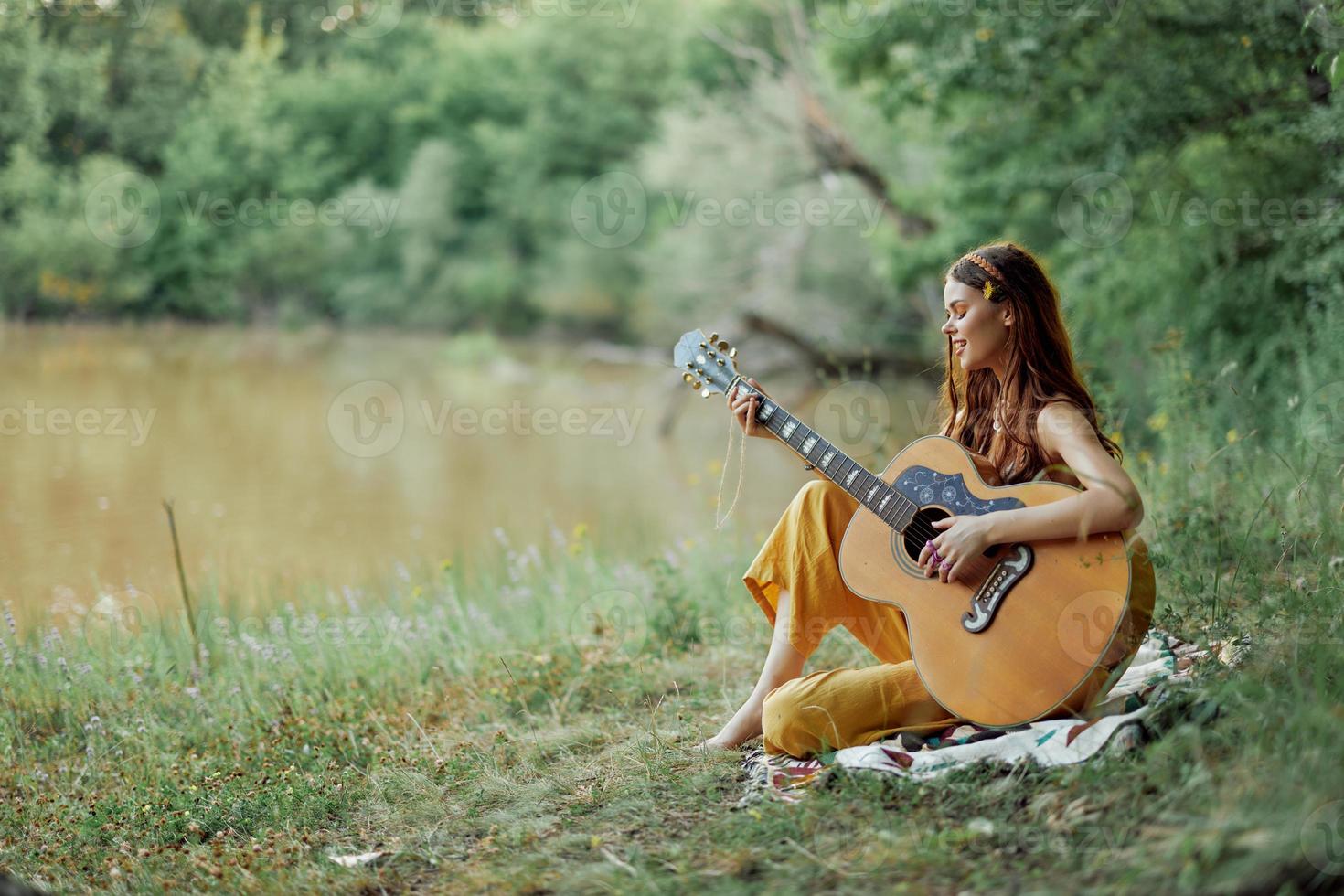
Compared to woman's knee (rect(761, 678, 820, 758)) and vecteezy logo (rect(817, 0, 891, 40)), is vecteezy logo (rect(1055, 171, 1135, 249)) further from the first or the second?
woman's knee (rect(761, 678, 820, 758))

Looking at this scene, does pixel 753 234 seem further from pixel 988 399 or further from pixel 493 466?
pixel 988 399

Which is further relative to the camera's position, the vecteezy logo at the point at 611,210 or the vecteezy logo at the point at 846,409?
the vecteezy logo at the point at 611,210

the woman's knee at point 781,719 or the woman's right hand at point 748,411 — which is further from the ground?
the woman's right hand at point 748,411

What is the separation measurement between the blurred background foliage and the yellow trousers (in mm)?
1880

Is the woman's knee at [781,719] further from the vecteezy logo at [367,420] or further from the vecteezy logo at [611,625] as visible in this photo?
the vecteezy logo at [367,420]

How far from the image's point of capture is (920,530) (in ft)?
9.61

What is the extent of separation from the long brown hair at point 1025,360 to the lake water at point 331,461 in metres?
1.85

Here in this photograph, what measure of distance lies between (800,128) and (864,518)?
1282 cm

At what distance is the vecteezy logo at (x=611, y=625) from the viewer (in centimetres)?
455

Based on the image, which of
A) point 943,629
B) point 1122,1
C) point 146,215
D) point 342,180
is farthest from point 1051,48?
point 342,180

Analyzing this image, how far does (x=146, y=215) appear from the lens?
24.6 meters

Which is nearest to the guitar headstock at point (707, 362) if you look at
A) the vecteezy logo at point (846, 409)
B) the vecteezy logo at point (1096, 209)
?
the vecteezy logo at point (1096, 209)

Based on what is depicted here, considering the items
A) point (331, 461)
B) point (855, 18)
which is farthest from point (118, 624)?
point (855, 18)

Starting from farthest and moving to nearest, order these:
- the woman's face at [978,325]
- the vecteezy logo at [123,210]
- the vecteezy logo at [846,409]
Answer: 1. the vecteezy logo at [123,210]
2. the vecteezy logo at [846,409]
3. the woman's face at [978,325]
